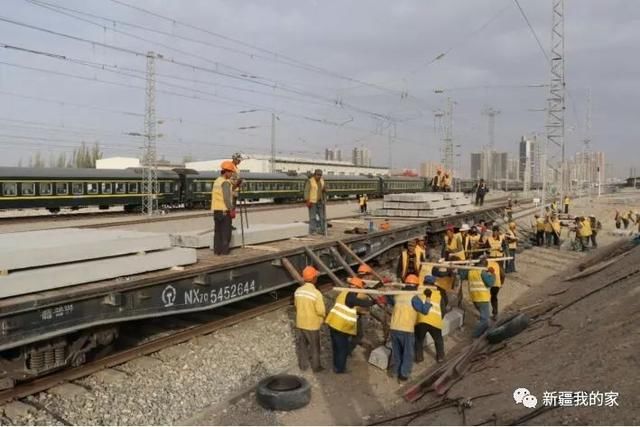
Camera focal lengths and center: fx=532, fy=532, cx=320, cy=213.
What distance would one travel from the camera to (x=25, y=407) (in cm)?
562

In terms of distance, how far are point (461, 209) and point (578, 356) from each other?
48.0 feet

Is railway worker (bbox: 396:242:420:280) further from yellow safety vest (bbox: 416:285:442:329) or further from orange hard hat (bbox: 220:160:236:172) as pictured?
orange hard hat (bbox: 220:160:236:172)

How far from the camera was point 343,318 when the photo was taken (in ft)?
24.2

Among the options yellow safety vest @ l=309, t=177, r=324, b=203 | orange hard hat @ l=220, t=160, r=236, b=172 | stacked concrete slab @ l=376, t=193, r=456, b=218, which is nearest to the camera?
orange hard hat @ l=220, t=160, r=236, b=172

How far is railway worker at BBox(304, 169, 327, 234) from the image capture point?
1180 centimetres

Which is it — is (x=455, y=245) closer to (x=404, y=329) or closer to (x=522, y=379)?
(x=404, y=329)

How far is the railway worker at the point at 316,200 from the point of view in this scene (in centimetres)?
1180

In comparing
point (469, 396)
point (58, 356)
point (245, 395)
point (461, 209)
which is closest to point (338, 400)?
point (245, 395)

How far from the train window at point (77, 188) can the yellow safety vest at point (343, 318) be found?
22.4m

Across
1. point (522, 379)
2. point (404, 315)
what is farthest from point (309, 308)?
point (522, 379)

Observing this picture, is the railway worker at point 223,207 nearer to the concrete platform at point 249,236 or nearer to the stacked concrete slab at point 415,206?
the concrete platform at point 249,236

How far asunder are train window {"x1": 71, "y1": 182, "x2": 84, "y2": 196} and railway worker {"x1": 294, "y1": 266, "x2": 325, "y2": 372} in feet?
72.5

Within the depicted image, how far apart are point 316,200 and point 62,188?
18.5 metres

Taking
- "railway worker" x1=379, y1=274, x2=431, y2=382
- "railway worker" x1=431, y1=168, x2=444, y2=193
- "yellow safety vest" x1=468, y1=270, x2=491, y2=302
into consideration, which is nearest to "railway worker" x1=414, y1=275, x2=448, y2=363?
"railway worker" x1=379, y1=274, x2=431, y2=382
